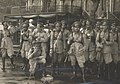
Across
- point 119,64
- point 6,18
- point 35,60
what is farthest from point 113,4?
point 35,60

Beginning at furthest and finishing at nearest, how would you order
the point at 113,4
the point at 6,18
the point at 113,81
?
1. the point at 113,4
2. the point at 6,18
3. the point at 113,81

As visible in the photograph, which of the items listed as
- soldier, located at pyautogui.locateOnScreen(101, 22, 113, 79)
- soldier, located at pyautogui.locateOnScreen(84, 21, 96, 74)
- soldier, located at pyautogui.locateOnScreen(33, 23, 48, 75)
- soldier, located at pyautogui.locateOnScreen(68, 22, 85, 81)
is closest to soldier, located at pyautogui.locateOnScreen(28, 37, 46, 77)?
soldier, located at pyautogui.locateOnScreen(33, 23, 48, 75)

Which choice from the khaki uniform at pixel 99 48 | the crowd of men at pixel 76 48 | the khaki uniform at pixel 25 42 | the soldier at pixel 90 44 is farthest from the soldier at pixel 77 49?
the khaki uniform at pixel 25 42

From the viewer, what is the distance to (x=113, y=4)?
33.1 meters

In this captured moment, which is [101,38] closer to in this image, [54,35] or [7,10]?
[54,35]

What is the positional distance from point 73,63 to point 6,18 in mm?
16763

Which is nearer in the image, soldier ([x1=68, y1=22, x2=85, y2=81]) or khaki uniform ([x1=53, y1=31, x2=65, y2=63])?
soldier ([x1=68, y1=22, x2=85, y2=81])

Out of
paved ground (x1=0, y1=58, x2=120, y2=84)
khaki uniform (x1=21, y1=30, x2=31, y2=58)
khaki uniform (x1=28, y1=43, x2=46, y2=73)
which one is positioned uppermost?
khaki uniform (x1=21, y1=30, x2=31, y2=58)

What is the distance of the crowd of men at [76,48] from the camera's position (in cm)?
1521

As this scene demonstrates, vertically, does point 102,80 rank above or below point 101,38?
below

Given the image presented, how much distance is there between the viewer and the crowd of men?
49.9 ft

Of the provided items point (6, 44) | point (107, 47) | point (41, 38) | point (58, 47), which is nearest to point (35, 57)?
point (41, 38)

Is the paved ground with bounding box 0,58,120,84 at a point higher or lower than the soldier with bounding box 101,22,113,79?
lower

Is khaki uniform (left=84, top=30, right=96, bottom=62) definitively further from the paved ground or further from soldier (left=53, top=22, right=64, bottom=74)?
soldier (left=53, top=22, right=64, bottom=74)
